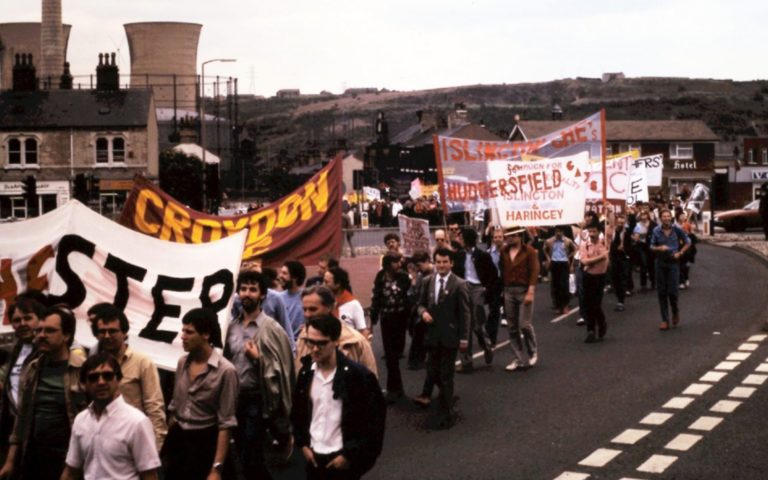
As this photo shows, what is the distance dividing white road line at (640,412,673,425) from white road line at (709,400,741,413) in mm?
560

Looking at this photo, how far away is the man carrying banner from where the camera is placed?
50.9 feet

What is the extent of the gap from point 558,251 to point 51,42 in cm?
7503

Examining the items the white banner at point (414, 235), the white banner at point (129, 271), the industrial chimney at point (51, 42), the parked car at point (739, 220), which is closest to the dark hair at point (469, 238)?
the white banner at point (414, 235)

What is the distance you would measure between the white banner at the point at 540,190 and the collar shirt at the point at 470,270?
2268 mm

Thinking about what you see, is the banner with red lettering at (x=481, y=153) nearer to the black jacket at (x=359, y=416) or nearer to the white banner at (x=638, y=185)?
the black jacket at (x=359, y=416)

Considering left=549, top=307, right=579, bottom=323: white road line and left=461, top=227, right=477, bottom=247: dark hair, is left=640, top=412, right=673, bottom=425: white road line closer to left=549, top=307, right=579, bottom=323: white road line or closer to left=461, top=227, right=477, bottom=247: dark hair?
left=461, top=227, right=477, bottom=247: dark hair

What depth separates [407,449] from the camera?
11234 mm

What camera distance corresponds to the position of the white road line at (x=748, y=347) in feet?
56.2

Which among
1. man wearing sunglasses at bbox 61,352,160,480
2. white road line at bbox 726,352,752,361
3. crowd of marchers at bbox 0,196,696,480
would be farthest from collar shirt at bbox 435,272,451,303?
man wearing sunglasses at bbox 61,352,160,480

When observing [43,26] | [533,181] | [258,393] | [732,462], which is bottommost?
[732,462]

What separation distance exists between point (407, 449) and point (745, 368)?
19.5 feet

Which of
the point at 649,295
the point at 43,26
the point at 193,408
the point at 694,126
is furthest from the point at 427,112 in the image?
the point at 193,408

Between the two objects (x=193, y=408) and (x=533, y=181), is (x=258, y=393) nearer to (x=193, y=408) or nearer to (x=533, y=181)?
(x=193, y=408)

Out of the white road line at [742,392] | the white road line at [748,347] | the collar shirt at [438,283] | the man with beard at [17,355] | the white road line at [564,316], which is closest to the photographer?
the man with beard at [17,355]
